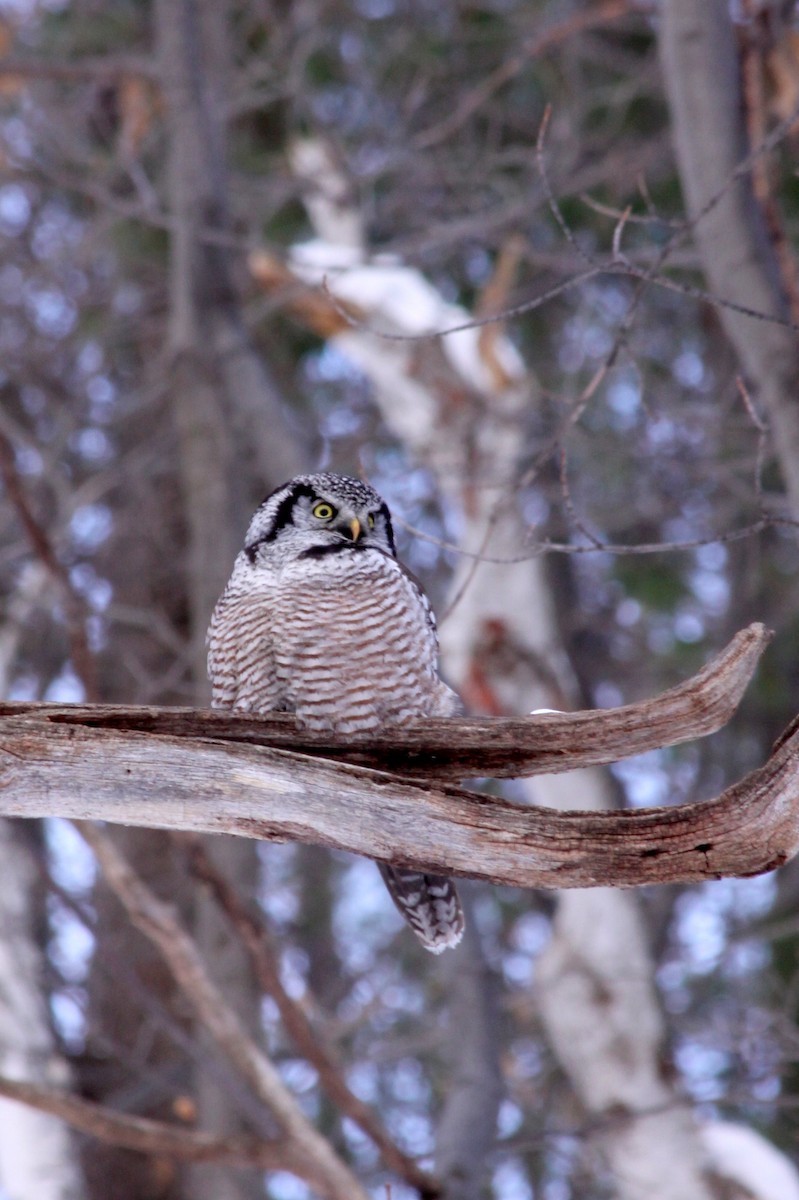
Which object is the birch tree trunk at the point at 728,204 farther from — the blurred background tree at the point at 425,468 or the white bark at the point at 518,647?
the white bark at the point at 518,647

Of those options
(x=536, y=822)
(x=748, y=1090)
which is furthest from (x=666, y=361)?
(x=536, y=822)

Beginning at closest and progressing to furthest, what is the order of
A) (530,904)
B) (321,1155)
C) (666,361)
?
(321,1155) → (666,361) → (530,904)

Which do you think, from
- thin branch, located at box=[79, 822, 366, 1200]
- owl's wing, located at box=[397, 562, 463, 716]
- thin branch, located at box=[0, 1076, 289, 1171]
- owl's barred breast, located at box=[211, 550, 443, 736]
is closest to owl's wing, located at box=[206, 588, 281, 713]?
owl's barred breast, located at box=[211, 550, 443, 736]

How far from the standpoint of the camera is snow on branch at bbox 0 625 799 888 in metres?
3.40

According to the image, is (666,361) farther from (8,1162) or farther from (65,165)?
(8,1162)

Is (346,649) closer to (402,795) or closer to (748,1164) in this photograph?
(402,795)

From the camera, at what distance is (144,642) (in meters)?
10.5

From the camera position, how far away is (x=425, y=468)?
819 cm

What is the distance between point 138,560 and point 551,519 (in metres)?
3.46

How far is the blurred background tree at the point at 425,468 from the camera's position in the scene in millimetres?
6441

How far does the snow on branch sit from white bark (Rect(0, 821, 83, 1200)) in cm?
403

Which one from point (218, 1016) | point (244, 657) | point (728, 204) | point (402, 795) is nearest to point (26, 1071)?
point (218, 1016)

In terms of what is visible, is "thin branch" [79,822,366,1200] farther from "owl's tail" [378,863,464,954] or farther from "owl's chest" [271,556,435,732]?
"owl's chest" [271,556,435,732]

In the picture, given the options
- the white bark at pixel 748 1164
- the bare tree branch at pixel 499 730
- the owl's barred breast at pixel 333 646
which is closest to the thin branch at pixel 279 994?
the owl's barred breast at pixel 333 646
